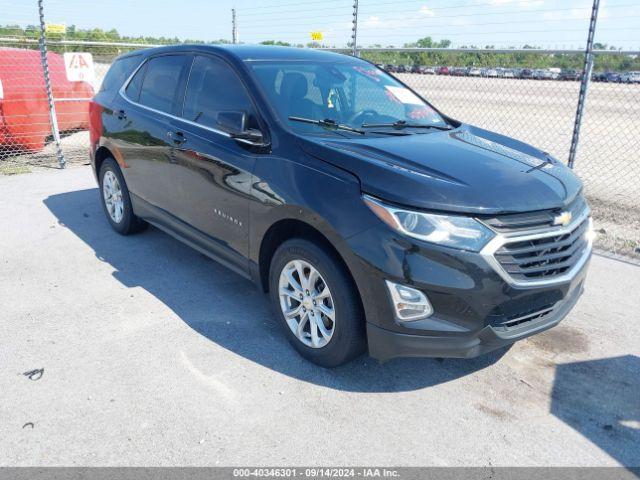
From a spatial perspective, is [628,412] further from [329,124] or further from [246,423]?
[329,124]

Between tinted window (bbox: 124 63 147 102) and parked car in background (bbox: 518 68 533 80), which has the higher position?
parked car in background (bbox: 518 68 533 80)

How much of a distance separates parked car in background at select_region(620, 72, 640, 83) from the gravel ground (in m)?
4.18

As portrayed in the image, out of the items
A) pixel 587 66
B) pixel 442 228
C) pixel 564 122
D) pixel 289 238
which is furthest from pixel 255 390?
pixel 564 122

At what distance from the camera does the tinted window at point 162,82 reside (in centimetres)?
452

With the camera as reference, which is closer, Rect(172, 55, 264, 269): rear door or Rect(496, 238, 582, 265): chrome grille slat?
Rect(496, 238, 582, 265): chrome grille slat

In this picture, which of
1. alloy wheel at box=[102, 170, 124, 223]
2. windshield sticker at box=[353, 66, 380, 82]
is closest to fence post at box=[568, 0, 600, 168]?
windshield sticker at box=[353, 66, 380, 82]

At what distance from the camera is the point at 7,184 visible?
773cm

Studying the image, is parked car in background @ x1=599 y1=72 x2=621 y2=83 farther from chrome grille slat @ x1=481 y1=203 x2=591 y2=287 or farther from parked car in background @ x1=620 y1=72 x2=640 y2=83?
chrome grille slat @ x1=481 y1=203 x2=591 y2=287

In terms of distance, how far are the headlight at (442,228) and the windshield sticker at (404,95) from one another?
1.86 meters

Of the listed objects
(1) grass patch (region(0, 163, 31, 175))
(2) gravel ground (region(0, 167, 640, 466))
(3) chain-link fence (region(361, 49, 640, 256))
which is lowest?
(1) grass patch (region(0, 163, 31, 175))

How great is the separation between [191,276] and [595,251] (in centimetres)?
391

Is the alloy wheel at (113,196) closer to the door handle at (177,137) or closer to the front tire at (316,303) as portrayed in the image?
the door handle at (177,137)

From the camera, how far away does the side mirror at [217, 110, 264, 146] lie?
349 cm

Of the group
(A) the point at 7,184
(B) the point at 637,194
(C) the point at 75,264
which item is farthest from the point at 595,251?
(A) the point at 7,184
